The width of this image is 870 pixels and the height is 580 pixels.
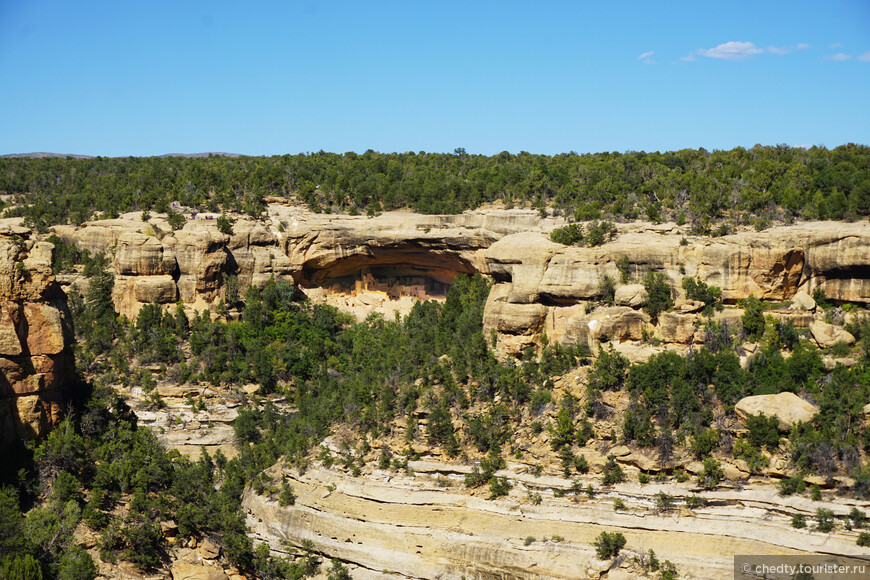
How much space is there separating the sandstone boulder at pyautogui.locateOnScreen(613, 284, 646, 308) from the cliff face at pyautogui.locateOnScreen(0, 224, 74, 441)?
27.3 meters

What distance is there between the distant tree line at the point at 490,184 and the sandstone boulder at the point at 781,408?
11.5m

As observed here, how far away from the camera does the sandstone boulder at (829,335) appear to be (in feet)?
164

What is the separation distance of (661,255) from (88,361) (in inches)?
1354

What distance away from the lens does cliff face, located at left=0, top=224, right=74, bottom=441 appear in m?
40.8

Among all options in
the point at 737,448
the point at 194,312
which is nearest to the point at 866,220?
the point at 737,448

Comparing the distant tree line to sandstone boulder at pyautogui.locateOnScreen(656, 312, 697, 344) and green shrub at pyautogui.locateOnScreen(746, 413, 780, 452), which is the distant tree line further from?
green shrub at pyautogui.locateOnScreen(746, 413, 780, 452)

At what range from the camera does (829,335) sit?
50.2 meters

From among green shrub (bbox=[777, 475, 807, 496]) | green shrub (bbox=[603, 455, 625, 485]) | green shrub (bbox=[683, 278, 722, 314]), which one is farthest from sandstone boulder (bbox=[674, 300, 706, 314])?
green shrub (bbox=[777, 475, 807, 496])

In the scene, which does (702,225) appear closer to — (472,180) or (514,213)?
(514,213)

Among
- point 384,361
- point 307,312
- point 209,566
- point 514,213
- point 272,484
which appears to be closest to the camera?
point 209,566

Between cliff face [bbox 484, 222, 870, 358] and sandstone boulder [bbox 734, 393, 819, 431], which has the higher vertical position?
cliff face [bbox 484, 222, 870, 358]

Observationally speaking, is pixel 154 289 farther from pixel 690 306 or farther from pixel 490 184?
pixel 690 306

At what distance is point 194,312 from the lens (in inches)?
2662

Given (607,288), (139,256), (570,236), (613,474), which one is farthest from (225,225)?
(613,474)
